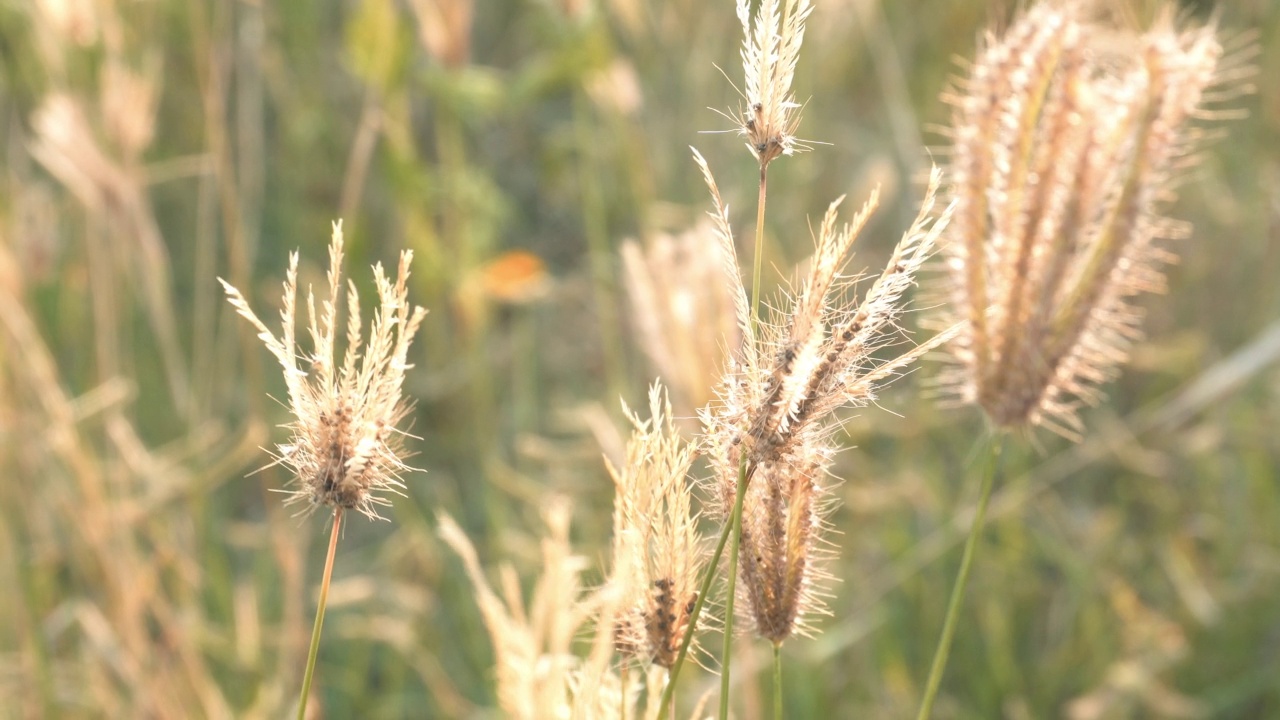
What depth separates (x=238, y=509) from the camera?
284cm

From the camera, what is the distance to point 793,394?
0.59 m

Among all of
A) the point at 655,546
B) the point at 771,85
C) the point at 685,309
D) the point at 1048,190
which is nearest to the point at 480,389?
the point at 685,309

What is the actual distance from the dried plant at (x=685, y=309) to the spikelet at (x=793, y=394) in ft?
2.78

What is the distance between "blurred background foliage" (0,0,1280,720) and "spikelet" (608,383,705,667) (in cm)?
90

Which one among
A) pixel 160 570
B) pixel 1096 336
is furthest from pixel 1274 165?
pixel 160 570

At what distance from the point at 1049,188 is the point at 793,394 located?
38 cm

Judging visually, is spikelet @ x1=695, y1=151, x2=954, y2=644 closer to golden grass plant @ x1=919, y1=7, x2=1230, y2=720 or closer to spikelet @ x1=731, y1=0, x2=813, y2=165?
spikelet @ x1=731, y1=0, x2=813, y2=165

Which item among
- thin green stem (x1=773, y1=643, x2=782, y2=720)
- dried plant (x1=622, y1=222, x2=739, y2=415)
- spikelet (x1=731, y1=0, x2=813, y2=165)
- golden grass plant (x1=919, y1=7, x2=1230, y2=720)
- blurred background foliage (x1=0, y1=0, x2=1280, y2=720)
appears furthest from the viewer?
blurred background foliage (x1=0, y1=0, x2=1280, y2=720)

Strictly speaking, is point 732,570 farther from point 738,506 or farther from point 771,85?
point 771,85

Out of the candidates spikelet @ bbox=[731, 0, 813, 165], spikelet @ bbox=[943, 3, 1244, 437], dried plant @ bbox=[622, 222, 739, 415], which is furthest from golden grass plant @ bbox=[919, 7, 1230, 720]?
dried plant @ bbox=[622, 222, 739, 415]

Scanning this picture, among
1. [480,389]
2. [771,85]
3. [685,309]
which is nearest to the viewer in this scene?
[771,85]

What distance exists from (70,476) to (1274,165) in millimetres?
2506

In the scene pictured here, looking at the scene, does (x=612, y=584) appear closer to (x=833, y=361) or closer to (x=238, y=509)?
(x=833, y=361)

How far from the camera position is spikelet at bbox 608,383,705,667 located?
618 mm
